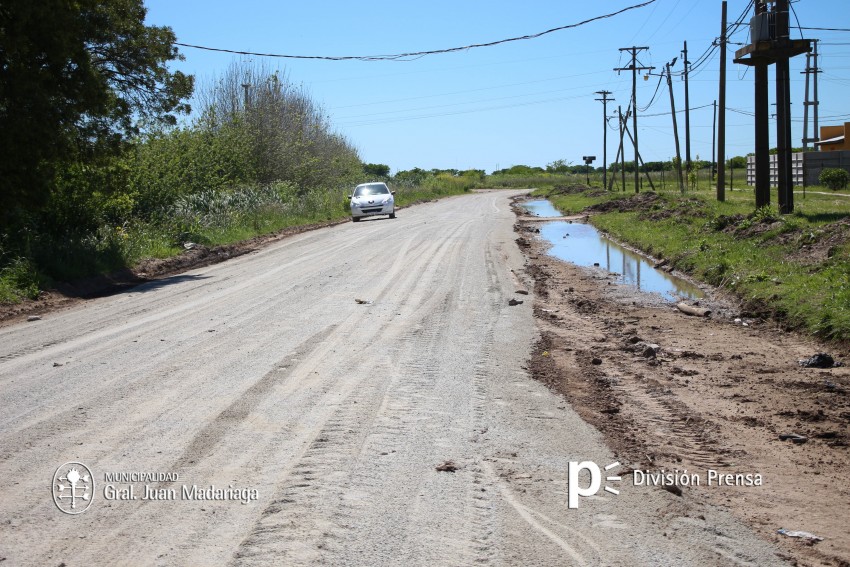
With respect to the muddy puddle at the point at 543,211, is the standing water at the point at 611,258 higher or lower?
lower

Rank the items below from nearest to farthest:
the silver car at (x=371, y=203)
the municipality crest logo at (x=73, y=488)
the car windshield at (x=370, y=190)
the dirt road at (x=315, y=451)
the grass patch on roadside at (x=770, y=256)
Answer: the dirt road at (x=315, y=451), the municipality crest logo at (x=73, y=488), the grass patch on roadside at (x=770, y=256), the silver car at (x=371, y=203), the car windshield at (x=370, y=190)

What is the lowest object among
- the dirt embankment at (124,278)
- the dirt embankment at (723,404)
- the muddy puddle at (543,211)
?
the dirt embankment at (723,404)

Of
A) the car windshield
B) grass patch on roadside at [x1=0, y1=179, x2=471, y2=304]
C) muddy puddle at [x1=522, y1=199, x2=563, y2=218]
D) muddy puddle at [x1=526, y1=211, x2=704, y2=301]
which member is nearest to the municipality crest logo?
grass patch on roadside at [x1=0, y1=179, x2=471, y2=304]

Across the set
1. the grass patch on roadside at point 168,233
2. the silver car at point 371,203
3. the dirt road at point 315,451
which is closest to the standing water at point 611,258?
the dirt road at point 315,451

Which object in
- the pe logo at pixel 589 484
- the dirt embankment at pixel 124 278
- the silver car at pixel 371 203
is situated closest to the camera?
the pe logo at pixel 589 484

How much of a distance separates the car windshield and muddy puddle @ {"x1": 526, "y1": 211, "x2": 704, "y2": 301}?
27.7ft

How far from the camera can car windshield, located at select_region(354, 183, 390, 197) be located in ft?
122

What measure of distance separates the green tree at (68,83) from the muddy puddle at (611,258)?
37.9 ft

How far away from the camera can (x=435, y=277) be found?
50.4 feet

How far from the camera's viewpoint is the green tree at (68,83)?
1479 centimetres

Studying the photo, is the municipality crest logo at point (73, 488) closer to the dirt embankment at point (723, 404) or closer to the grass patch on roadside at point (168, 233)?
the dirt embankment at point (723, 404)

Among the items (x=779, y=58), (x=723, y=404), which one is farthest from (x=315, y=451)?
(x=779, y=58)

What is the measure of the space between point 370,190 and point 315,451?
3268 cm

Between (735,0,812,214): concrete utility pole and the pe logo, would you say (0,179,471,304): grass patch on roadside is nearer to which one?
the pe logo
